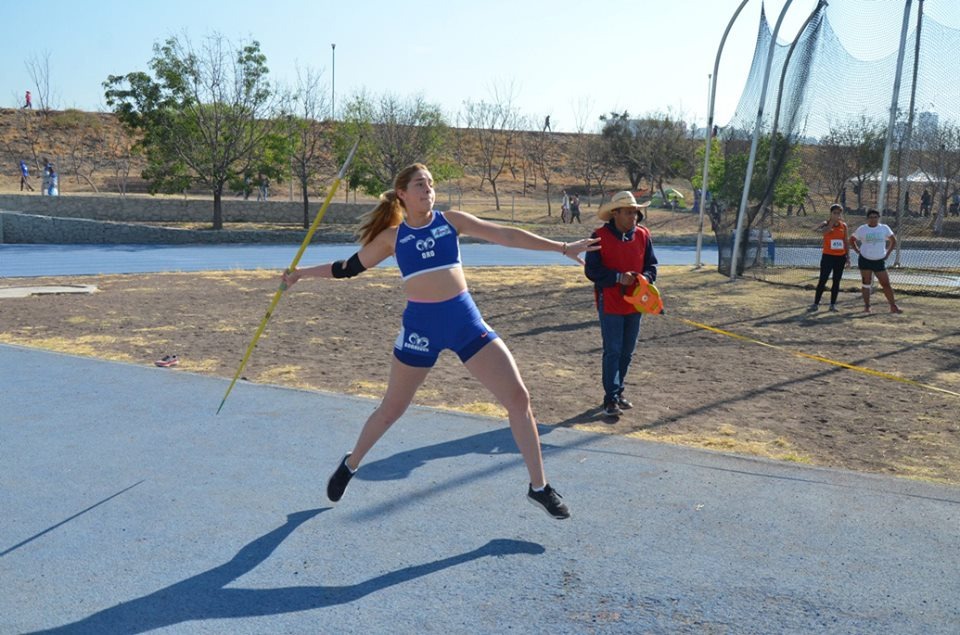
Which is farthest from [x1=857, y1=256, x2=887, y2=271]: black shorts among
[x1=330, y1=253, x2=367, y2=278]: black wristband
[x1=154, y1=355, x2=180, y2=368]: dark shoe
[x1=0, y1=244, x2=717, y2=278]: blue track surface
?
[x1=330, y1=253, x2=367, y2=278]: black wristband

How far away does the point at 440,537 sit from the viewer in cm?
449

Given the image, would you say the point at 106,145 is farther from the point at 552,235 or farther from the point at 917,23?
the point at 917,23

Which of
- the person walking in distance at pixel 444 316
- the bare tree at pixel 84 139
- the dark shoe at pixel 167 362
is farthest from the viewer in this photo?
the bare tree at pixel 84 139

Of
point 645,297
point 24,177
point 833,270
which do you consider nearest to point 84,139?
point 24,177

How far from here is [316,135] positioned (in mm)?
36875

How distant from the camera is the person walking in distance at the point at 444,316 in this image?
4.48 metres

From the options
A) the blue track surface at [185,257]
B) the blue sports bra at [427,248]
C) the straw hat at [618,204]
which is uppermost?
the straw hat at [618,204]

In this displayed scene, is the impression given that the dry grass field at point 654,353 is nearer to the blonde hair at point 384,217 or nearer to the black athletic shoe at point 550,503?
the black athletic shoe at point 550,503

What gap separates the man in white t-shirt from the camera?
13.8 m

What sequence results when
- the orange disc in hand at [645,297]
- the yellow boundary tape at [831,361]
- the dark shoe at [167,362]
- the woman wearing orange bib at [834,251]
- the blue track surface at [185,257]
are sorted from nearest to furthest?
the orange disc in hand at [645,297]
the yellow boundary tape at [831,361]
the dark shoe at [167,362]
the woman wearing orange bib at [834,251]
the blue track surface at [185,257]

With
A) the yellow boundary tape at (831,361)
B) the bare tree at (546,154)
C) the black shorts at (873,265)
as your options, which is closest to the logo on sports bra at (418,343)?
the yellow boundary tape at (831,361)

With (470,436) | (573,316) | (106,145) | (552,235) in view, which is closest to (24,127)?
(106,145)

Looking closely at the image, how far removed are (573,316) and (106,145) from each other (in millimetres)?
52867

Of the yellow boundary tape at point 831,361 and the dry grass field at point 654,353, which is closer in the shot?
the dry grass field at point 654,353
